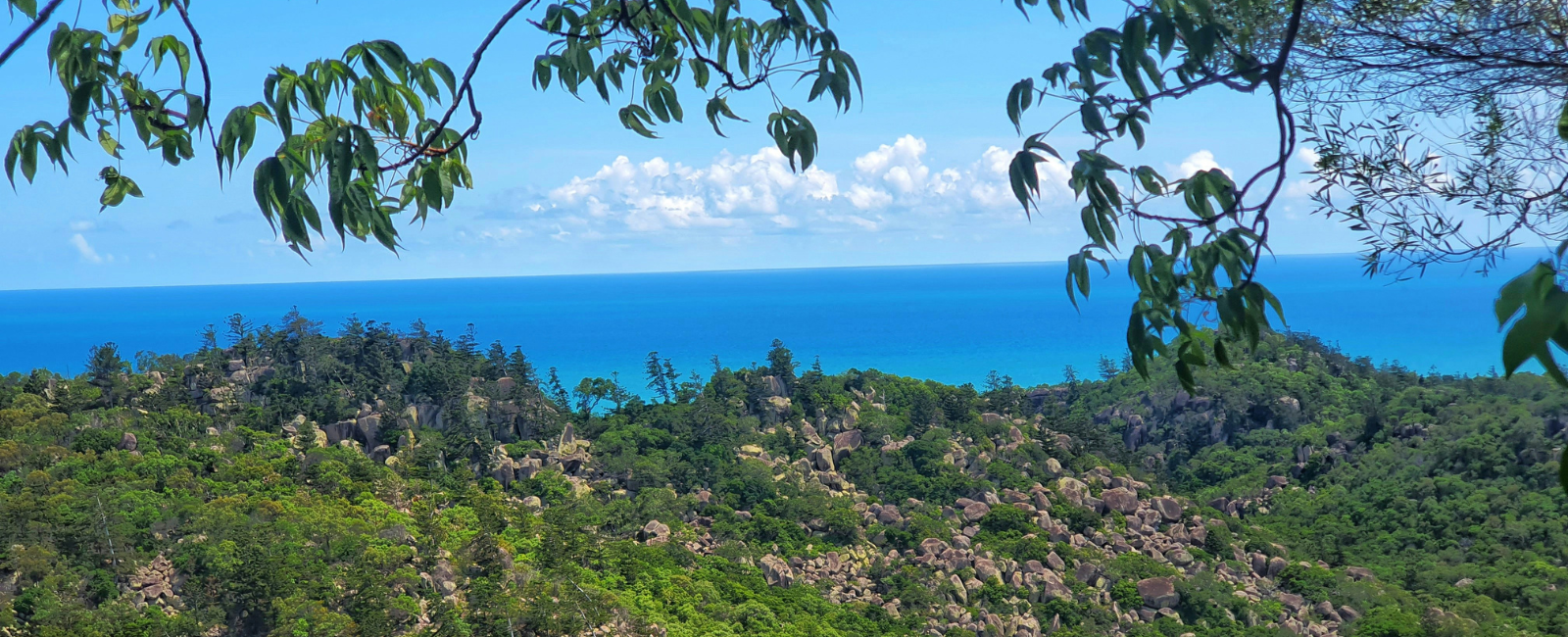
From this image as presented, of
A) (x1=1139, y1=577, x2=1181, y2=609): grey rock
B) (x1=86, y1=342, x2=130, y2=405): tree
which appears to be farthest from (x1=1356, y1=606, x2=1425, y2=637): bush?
(x1=86, y1=342, x2=130, y2=405): tree

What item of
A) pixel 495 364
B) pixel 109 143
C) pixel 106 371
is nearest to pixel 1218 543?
pixel 495 364

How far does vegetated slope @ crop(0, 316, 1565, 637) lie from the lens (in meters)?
11.4

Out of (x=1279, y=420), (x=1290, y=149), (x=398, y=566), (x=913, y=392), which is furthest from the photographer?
(x=1279, y=420)

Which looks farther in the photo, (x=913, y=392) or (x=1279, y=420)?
(x=1279, y=420)

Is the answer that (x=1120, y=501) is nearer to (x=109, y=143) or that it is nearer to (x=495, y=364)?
(x=495, y=364)

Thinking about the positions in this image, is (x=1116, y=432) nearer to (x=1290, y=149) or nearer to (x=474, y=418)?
(x=474, y=418)

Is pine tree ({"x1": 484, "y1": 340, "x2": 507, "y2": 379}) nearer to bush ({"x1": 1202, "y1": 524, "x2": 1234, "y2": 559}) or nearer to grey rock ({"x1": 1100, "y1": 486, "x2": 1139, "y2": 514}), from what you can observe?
grey rock ({"x1": 1100, "y1": 486, "x2": 1139, "y2": 514})

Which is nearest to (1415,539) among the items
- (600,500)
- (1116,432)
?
(1116,432)

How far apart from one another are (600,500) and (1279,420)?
2025 cm

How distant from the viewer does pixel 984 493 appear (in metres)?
17.9

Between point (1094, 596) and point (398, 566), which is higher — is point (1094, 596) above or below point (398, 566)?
below

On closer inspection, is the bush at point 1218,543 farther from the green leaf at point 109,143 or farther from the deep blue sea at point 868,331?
the green leaf at point 109,143

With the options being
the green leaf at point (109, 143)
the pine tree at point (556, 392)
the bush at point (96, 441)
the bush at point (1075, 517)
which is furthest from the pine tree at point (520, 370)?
the green leaf at point (109, 143)

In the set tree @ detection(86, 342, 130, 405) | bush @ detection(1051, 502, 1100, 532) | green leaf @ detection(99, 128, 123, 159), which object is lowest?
bush @ detection(1051, 502, 1100, 532)
